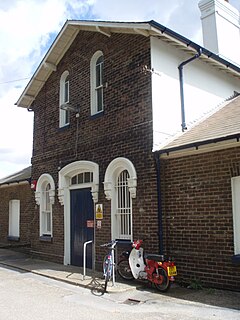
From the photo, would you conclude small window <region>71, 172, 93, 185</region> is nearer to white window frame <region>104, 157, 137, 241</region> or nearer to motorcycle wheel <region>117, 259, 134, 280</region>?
white window frame <region>104, 157, 137, 241</region>

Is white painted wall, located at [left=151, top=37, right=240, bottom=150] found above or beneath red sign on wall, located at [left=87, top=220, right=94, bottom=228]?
above

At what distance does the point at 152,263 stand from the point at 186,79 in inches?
214

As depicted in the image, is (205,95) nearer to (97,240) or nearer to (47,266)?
(97,240)

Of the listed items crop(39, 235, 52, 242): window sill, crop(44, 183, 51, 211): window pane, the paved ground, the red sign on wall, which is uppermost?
crop(44, 183, 51, 211): window pane

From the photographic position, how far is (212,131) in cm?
867

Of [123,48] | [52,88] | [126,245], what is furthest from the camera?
[52,88]

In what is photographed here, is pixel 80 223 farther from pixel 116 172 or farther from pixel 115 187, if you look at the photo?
pixel 116 172

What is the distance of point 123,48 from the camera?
35.1 feet

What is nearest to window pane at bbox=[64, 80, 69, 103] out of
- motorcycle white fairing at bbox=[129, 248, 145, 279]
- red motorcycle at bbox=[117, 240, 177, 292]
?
red motorcycle at bbox=[117, 240, 177, 292]

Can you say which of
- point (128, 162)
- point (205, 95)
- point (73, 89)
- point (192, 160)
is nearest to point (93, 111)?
point (73, 89)

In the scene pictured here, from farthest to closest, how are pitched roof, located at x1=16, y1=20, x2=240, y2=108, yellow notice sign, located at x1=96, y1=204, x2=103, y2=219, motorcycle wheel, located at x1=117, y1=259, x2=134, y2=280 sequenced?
Answer: 1. yellow notice sign, located at x1=96, y1=204, x2=103, y2=219
2. pitched roof, located at x1=16, y1=20, x2=240, y2=108
3. motorcycle wheel, located at x1=117, y1=259, x2=134, y2=280

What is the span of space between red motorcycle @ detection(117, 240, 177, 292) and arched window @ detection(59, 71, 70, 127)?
5.80 meters

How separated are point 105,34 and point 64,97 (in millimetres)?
3182

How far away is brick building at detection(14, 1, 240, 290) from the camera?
31.5 ft
